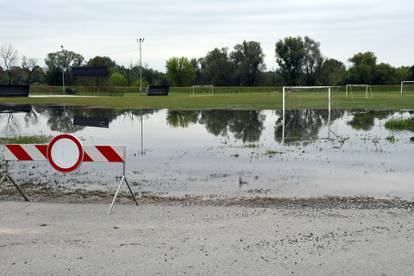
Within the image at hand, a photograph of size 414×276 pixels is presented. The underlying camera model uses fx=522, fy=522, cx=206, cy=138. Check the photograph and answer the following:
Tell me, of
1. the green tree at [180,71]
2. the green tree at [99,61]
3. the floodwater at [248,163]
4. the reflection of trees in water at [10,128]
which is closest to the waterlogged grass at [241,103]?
the reflection of trees in water at [10,128]

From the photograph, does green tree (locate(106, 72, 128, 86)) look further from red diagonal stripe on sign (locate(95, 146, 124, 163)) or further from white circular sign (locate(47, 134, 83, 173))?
red diagonal stripe on sign (locate(95, 146, 124, 163))

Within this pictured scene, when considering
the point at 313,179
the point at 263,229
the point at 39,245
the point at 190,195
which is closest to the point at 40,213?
the point at 39,245

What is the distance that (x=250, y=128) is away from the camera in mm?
22625

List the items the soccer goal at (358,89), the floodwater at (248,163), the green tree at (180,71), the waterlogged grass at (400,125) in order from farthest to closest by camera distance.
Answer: the green tree at (180,71) → the soccer goal at (358,89) → the waterlogged grass at (400,125) → the floodwater at (248,163)

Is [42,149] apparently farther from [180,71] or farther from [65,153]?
[180,71]

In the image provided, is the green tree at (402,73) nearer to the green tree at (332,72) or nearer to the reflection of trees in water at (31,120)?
the green tree at (332,72)

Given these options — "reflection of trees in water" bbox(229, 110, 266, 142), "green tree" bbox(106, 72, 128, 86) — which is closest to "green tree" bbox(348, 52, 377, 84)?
"green tree" bbox(106, 72, 128, 86)

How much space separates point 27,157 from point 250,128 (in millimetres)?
15116

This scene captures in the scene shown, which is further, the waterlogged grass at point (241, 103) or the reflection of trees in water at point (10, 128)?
the waterlogged grass at point (241, 103)

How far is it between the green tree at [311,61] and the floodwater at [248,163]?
87.7 metres

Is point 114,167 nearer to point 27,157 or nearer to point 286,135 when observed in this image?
point 27,157

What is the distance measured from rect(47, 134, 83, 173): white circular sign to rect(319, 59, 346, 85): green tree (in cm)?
9297

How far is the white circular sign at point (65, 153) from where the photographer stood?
318 inches

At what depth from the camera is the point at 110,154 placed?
26.6ft
